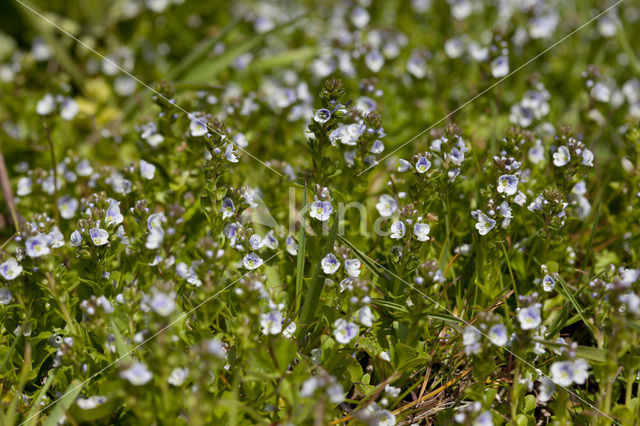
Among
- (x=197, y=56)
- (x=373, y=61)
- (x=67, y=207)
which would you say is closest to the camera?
(x=67, y=207)

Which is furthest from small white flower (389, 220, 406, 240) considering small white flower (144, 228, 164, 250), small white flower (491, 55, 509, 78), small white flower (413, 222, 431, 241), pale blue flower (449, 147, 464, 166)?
small white flower (491, 55, 509, 78)

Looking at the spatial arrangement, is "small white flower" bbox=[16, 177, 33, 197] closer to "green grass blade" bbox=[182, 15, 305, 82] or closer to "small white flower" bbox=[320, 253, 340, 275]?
"green grass blade" bbox=[182, 15, 305, 82]

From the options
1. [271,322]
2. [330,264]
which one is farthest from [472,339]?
[271,322]

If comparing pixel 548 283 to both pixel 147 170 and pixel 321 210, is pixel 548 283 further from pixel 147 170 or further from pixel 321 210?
pixel 147 170

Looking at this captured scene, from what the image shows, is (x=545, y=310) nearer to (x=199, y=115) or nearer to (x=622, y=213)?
(x=622, y=213)

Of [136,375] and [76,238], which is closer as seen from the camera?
[136,375]
